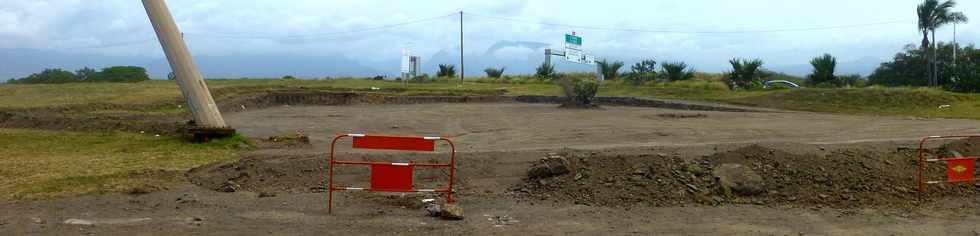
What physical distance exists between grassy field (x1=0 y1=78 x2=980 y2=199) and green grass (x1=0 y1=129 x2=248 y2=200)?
0.04 feet

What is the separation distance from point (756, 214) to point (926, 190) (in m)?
2.86

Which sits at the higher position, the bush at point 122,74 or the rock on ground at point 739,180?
the bush at point 122,74

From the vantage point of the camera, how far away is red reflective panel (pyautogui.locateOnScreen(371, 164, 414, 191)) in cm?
841

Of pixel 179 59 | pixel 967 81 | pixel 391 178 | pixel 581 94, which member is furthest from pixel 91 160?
pixel 967 81

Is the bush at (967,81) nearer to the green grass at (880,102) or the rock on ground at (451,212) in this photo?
the green grass at (880,102)

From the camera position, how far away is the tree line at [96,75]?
50219 millimetres

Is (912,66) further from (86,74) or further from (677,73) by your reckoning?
(86,74)

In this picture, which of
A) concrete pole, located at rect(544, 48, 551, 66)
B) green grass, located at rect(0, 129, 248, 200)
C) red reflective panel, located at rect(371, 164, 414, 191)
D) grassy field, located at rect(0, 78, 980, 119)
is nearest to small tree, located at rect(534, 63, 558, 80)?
concrete pole, located at rect(544, 48, 551, 66)

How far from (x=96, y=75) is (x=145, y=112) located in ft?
108

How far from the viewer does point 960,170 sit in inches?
385

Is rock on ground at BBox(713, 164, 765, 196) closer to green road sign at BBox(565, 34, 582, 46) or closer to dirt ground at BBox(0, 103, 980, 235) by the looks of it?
dirt ground at BBox(0, 103, 980, 235)

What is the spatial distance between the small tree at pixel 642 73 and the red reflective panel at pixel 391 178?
A: 3598 cm

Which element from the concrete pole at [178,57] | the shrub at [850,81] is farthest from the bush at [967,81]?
the concrete pole at [178,57]

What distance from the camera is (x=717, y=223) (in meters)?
7.93
